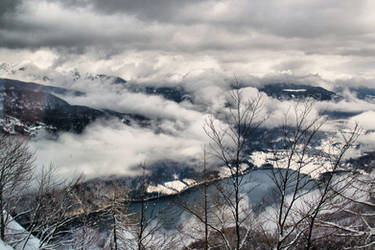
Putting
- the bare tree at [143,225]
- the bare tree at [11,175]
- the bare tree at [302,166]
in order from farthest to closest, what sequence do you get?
the bare tree at [11,175]
the bare tree at [143,225]
the bare tree at [302,166]

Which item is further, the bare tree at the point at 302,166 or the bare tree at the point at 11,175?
the bare tree at the point at 11,175

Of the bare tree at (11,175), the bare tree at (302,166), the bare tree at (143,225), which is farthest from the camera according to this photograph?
the bare tree at (11,175)

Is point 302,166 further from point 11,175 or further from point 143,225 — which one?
point 11,175

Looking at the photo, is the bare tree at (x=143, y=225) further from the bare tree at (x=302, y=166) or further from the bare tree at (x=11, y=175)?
the bare tree at (x=11, y=175)

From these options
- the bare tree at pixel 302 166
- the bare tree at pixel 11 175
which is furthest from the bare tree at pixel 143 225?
the bare tree at pixel 11 175

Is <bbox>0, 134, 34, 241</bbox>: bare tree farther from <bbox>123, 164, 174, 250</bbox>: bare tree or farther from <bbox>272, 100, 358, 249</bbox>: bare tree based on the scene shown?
<bbox>272, 100, 358, 249</bbox>: bare tree

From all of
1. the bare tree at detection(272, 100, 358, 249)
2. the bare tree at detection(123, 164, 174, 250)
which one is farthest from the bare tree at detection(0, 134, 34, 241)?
the bare tree at detection(272, 100, 358, 249)

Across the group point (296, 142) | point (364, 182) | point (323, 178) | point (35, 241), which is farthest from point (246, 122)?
point (35, 241)

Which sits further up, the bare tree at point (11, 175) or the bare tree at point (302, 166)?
the bare tree at point (302, 166)

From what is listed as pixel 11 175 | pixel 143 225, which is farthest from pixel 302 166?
pixel 11 175
